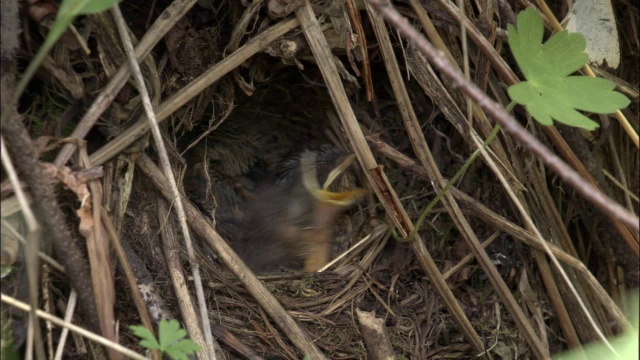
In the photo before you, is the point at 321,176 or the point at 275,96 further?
the point at 321,176

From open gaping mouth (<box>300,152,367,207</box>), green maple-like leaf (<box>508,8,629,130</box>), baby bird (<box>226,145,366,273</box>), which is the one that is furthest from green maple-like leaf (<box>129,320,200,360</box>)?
open gaping mouth (<box>300,152,367,207</box>)

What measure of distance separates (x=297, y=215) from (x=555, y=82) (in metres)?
1.96

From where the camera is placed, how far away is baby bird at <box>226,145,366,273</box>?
3533mm

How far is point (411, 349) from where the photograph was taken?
267 centimetres

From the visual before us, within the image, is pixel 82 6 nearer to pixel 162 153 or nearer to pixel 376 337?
pixel 162 153

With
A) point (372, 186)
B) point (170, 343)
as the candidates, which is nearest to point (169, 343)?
point (170, 343)

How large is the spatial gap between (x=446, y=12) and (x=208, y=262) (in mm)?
1316

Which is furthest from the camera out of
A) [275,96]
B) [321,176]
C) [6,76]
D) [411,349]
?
[321,176]

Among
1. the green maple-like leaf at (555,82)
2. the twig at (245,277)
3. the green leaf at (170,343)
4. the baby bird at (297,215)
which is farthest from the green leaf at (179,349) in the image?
the baby bird at (297,215)

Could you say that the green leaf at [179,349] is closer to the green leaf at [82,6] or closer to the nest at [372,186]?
the nest at [372,186]

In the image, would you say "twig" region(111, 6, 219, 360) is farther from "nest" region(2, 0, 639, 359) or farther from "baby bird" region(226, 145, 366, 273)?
"baby bird" region(226, 145, 366, 273)

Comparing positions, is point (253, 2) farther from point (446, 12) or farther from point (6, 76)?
point (6, 76)

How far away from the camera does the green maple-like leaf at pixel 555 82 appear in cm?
195

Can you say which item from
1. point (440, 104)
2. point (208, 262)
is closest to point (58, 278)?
point (208, 262)
